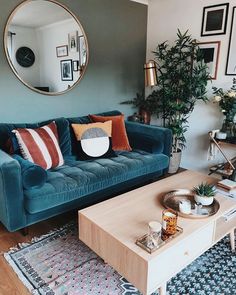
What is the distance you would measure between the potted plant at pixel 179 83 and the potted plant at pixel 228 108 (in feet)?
0.83

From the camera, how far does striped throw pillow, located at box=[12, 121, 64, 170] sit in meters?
2.11

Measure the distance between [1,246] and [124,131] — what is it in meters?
1.67

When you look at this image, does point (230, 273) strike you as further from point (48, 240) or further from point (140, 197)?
point (48, 240)

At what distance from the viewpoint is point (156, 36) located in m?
3.49

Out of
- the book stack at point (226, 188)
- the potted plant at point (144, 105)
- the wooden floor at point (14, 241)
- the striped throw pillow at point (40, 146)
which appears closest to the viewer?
the wooden floor at point (14, 241)

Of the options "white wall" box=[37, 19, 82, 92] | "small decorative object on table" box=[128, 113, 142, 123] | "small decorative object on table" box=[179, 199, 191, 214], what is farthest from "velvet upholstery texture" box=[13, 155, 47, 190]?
"small decorative object on table" box=[128, 113, 142, 123]

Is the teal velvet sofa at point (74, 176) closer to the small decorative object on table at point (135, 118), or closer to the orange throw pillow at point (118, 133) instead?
the orange throw pillow at point (118, 133)

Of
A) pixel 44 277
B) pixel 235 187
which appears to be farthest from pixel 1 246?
pixel 235 187

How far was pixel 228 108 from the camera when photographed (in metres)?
2.68

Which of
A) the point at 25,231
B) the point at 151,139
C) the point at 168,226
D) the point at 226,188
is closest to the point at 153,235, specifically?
the point at 168,226

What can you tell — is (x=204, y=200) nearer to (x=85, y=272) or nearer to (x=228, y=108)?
(x=85, y=272)

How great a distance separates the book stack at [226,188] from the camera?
1.88m

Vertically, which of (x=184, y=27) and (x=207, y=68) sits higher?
(x=184, y=27)

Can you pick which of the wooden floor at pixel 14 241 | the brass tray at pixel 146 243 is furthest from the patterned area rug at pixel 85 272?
the brass tray at pixel 146 243
